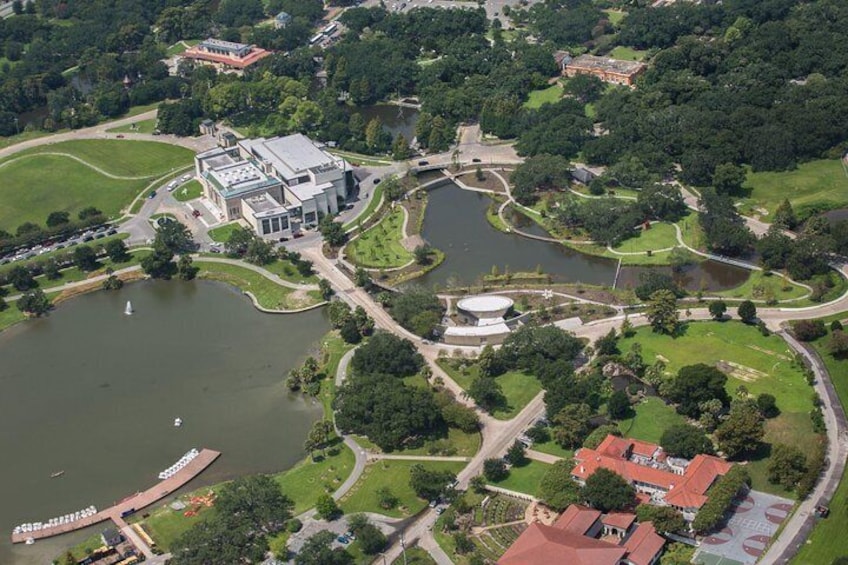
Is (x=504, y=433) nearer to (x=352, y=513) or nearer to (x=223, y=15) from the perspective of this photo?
(x=352, y=513)

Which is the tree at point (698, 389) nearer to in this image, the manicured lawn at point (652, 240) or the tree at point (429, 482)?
the tree at point (429, 482)

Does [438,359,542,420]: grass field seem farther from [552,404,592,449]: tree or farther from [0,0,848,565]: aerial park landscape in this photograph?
[552,404,592,449]: tree

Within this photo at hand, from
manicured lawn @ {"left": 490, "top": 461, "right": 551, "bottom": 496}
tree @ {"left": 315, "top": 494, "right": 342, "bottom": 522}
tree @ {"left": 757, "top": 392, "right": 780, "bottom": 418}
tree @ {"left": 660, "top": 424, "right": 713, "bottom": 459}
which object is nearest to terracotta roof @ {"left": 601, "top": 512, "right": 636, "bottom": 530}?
manicured lawn @ {"left": 490, "top": 461, "right": 551, "bottom": 496}

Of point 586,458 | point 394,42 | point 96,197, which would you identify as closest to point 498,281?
point 586,458

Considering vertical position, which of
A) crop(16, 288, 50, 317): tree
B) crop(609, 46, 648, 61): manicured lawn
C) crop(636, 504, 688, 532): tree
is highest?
crop(609, 46, 648, 61): manicured lawn

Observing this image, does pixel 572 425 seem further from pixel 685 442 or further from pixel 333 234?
pixel 333 234
